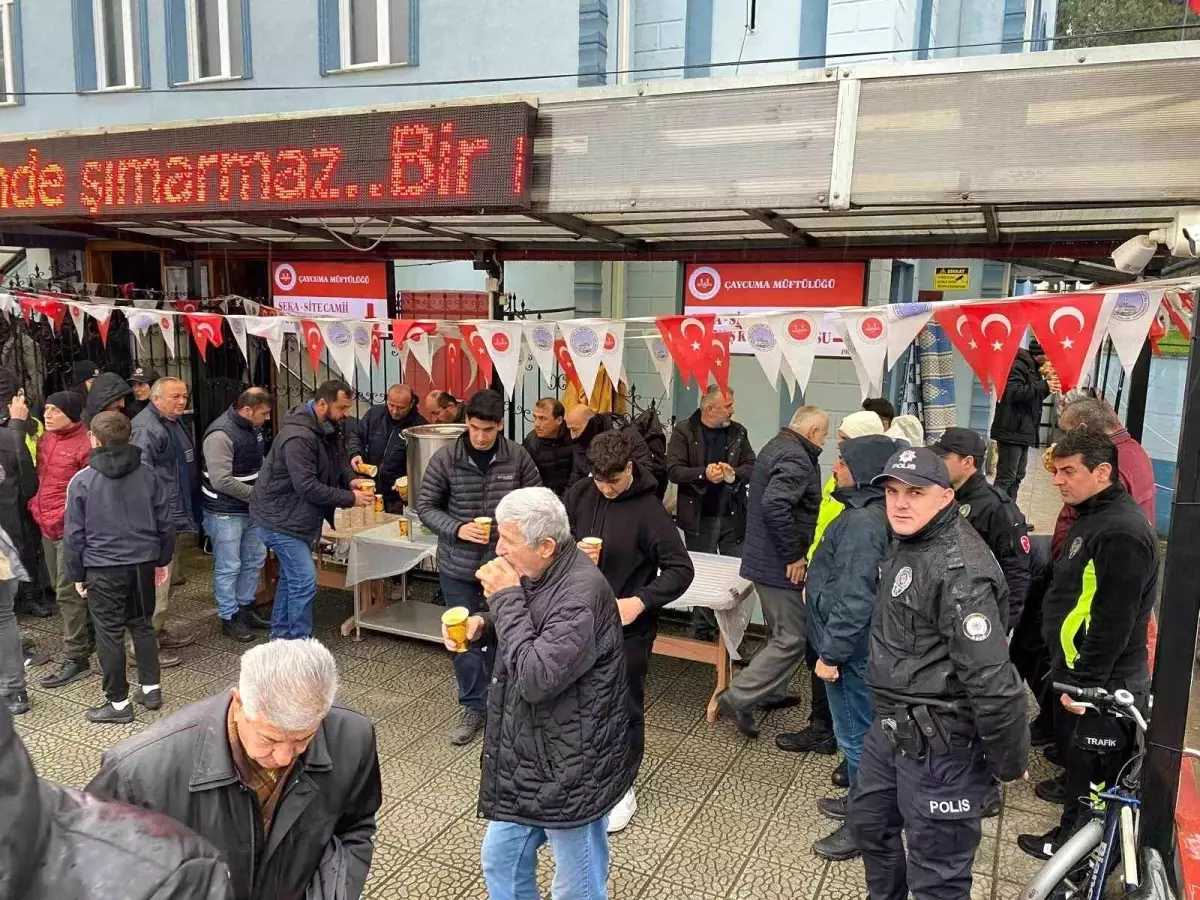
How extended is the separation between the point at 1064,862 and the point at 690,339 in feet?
10.0

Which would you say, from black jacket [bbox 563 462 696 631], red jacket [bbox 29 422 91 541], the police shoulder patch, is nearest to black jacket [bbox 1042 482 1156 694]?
the police shoulder patch

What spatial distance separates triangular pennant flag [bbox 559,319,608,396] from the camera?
521 cm

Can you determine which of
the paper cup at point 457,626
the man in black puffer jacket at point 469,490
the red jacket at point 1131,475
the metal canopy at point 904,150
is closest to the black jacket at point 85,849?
the paper cup at point 457,626

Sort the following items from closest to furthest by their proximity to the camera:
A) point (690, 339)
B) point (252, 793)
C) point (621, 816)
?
point (252, 793)
point (621, 816)
point (690, 339)

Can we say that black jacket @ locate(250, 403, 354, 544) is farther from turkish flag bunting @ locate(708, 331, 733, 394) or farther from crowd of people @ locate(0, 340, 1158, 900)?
turkish flag bunting @ locate(708, 331, 733, 394)

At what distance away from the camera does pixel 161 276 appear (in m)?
9.31

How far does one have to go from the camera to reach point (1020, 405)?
9.55m

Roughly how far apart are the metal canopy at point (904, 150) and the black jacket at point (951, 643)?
1.64m

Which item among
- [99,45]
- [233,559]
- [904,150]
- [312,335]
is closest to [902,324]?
[904,150]

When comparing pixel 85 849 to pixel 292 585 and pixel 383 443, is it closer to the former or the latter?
pixel 292 585

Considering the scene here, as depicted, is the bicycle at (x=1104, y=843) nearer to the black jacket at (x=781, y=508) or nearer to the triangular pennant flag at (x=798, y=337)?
the black jacket at (x=781, y=508)

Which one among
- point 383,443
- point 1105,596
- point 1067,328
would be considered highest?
point 1067,328

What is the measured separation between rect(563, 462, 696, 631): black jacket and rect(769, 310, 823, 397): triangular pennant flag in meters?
1.31

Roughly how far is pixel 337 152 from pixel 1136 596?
468 cm
